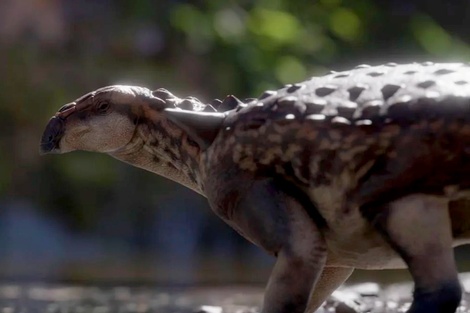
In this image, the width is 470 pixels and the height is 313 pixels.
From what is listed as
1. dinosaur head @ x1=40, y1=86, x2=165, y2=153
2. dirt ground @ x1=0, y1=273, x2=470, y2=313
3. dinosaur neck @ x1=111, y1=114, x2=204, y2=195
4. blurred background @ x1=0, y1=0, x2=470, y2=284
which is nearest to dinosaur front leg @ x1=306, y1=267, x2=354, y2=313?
dinosaur neck @ x1=111, y1=114, x2=204, y2=195

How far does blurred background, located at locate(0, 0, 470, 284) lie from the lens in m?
5.00

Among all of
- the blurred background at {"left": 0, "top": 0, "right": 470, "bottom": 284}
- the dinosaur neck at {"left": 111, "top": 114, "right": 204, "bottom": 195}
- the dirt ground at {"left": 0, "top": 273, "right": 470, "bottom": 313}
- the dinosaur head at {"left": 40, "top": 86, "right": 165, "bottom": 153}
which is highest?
the blurred background at {"left": 0, "top": 0, "right": 470, "bottom": 284}

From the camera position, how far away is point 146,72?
5539 millimetres

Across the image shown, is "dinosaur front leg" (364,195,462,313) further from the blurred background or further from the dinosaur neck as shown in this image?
the blurred background

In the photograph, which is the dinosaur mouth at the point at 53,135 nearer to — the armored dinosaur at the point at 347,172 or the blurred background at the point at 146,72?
the armored dinosaur at the point at 347,172

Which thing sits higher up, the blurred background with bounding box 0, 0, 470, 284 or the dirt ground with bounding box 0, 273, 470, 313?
the blurred background with bounding box 0, 0, 470, 284

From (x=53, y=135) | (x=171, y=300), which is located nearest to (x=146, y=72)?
(x=171, y=300)

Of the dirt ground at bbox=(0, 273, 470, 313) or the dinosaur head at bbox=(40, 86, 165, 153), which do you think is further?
the dirt ground at bbox=(0, 273, 470, 313)

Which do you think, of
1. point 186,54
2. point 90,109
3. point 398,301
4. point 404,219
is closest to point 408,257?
point 404,219

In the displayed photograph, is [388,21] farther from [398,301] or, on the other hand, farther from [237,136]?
[237,136]

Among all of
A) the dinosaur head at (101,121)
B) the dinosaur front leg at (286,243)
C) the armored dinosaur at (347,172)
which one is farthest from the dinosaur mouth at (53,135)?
the dinosaur front leg at (286,243)

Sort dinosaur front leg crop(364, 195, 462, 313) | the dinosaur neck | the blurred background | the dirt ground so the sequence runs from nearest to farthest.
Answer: dinosaur front leg crop(364, 195, 462, 313) → the dinosaur neck → the dirt ground → the blurred background

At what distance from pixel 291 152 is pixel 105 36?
14.4 ft

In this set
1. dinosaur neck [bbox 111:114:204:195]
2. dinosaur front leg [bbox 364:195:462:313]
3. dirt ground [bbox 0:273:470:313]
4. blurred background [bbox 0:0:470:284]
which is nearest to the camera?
dinosaur front leg [bbox 364:195:462:313]
